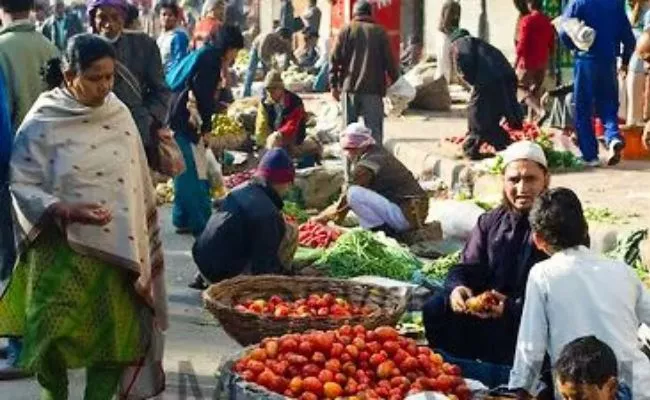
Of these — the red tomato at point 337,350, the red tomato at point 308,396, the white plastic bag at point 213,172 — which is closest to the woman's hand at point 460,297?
the red tomato at point 337,350

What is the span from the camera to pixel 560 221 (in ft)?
15.8

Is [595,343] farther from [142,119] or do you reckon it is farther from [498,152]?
A: [498,152]

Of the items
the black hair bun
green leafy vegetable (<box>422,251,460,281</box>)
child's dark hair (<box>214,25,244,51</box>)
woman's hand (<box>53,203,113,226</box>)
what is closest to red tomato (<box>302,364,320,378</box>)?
woman's hand (<box>53,203,113,226</box>)

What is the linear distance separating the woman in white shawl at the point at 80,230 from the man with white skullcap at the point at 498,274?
141 centimetres

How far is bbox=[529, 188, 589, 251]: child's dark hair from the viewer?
4.82 meters

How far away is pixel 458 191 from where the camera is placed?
473 inches

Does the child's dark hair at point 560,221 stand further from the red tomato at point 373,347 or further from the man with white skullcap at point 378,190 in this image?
the man with white skullcap at point 378,190

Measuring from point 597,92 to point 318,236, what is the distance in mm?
3454

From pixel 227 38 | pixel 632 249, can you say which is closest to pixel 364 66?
pixel 227 38

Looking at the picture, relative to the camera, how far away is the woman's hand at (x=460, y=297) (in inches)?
226

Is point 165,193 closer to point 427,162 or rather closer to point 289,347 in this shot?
point 427,162

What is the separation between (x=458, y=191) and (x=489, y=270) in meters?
6.08

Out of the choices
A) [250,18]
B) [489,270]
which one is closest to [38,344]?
[489,270]

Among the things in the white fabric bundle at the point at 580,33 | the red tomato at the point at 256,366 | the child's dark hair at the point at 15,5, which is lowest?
the red tomato at the point at 256,366
